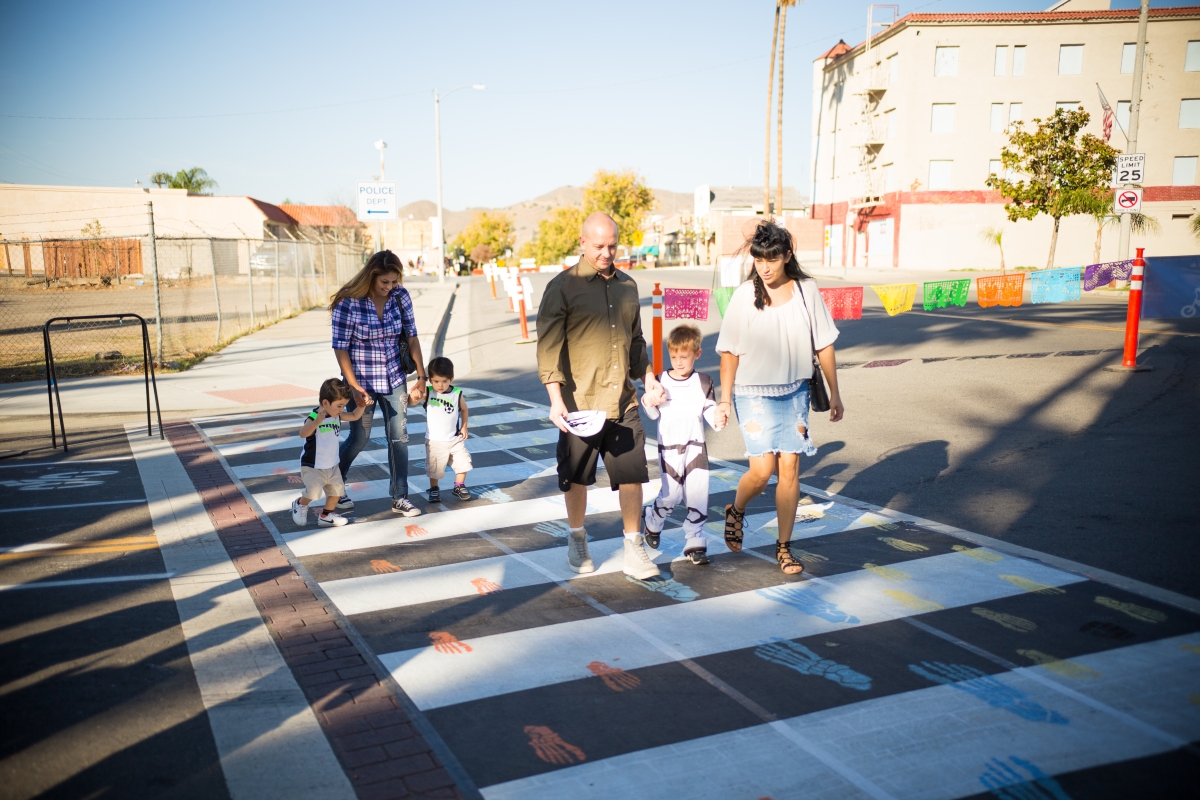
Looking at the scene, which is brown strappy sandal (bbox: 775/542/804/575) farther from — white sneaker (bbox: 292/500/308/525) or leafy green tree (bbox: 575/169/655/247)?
leafy green tree (bbox: 575/169/655/247)

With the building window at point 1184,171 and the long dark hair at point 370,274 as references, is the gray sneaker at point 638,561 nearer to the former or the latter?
the long dark hair at point 370,274

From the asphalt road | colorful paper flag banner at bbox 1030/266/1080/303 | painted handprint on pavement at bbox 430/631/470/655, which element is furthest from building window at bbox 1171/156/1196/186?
painted handprint on pavement at bbox 430/631/470/655

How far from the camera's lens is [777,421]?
479 centimetres

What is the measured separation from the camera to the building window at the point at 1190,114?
46.8 meters

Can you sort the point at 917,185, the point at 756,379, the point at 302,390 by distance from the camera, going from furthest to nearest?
the point at 917,185 < the point at 302,390 < the point at 756,379

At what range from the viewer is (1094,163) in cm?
3231

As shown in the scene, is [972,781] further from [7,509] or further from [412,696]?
[7,509]

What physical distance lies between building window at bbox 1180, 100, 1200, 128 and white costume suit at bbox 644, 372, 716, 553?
55.2 m

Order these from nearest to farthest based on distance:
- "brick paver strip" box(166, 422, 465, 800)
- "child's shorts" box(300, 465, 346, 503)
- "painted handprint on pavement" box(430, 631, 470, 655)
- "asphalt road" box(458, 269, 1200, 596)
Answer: "brick paver strip" box(166, 422, 465, 800), "painted handprint on pavement" box(430, 631, 470, 655), "asphalt road" box(458, 269, 1200, 596), "child's shorts" box(300, 465, 346, 503)

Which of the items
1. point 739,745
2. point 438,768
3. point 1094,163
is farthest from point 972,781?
point 1094,163

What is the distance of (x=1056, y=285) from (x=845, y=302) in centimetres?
415

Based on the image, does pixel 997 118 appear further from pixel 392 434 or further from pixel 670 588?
pixel 670 588

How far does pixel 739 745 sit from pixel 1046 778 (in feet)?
3.40

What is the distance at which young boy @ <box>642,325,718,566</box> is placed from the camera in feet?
16.4
